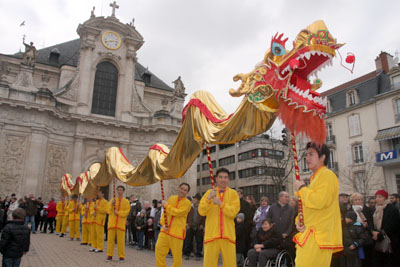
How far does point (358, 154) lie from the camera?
90.3ft

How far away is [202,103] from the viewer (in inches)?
209

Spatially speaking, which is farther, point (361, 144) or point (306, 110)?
point (361, 144)

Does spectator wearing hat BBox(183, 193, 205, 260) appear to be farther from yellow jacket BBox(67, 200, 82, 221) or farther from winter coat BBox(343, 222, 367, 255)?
yellow jacket BBox(67, 200, 82, 221)

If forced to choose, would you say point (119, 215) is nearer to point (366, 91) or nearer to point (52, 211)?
point (52, 211)

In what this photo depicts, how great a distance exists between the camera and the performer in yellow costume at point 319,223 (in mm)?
3254

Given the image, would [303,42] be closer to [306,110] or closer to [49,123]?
[306,110]

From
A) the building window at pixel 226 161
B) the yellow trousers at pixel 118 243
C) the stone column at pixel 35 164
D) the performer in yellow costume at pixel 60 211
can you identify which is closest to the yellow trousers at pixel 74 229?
the performer in yellow costume at pixel 60 211

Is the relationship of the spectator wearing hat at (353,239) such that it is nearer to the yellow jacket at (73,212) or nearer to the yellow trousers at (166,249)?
the yellow trousers at (166,249)

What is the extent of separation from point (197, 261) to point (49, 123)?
17.5 metres

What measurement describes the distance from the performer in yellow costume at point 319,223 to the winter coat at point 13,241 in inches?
190

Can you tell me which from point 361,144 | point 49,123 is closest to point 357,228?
point 49,123

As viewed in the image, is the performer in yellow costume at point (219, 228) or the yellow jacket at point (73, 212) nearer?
the performer in yellow costume at point (219, 228)

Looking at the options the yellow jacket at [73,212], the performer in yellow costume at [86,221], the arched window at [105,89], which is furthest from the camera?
the arched window at [105,89]

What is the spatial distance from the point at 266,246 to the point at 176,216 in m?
1.88
